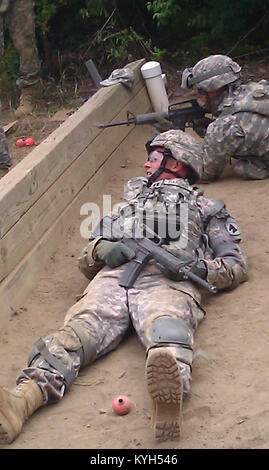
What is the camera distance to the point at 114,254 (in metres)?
3.75

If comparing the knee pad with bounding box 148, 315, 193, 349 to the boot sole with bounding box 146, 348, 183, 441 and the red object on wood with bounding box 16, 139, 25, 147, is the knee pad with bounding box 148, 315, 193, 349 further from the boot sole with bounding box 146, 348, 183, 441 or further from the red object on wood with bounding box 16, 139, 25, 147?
the red object on wood with bounding box 16, 139, 25, 147

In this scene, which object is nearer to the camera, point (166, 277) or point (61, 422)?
point (61, 422)

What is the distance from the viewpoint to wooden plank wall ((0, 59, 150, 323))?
161 inches

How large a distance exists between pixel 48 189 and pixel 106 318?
1469mm

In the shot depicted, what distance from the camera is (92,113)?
5879mm

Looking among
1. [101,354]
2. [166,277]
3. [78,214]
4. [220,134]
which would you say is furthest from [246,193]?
[101,354]

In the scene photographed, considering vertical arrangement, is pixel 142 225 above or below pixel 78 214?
above

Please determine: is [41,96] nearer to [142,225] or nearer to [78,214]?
[78,214]

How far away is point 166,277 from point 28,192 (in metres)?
1.16

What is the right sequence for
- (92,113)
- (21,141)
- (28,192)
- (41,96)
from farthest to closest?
(41,96) → (21,141) → (92,113) → (28,192)

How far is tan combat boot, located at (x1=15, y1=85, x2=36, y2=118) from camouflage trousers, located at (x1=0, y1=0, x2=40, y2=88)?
0.06 metres

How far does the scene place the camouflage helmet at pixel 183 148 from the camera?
13.9ft

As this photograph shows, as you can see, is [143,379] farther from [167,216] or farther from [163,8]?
[163,8]

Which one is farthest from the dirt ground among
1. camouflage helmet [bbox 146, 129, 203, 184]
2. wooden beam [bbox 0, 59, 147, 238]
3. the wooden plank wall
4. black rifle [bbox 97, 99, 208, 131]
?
black rifle [bbox 97, 99, 208, 131]
